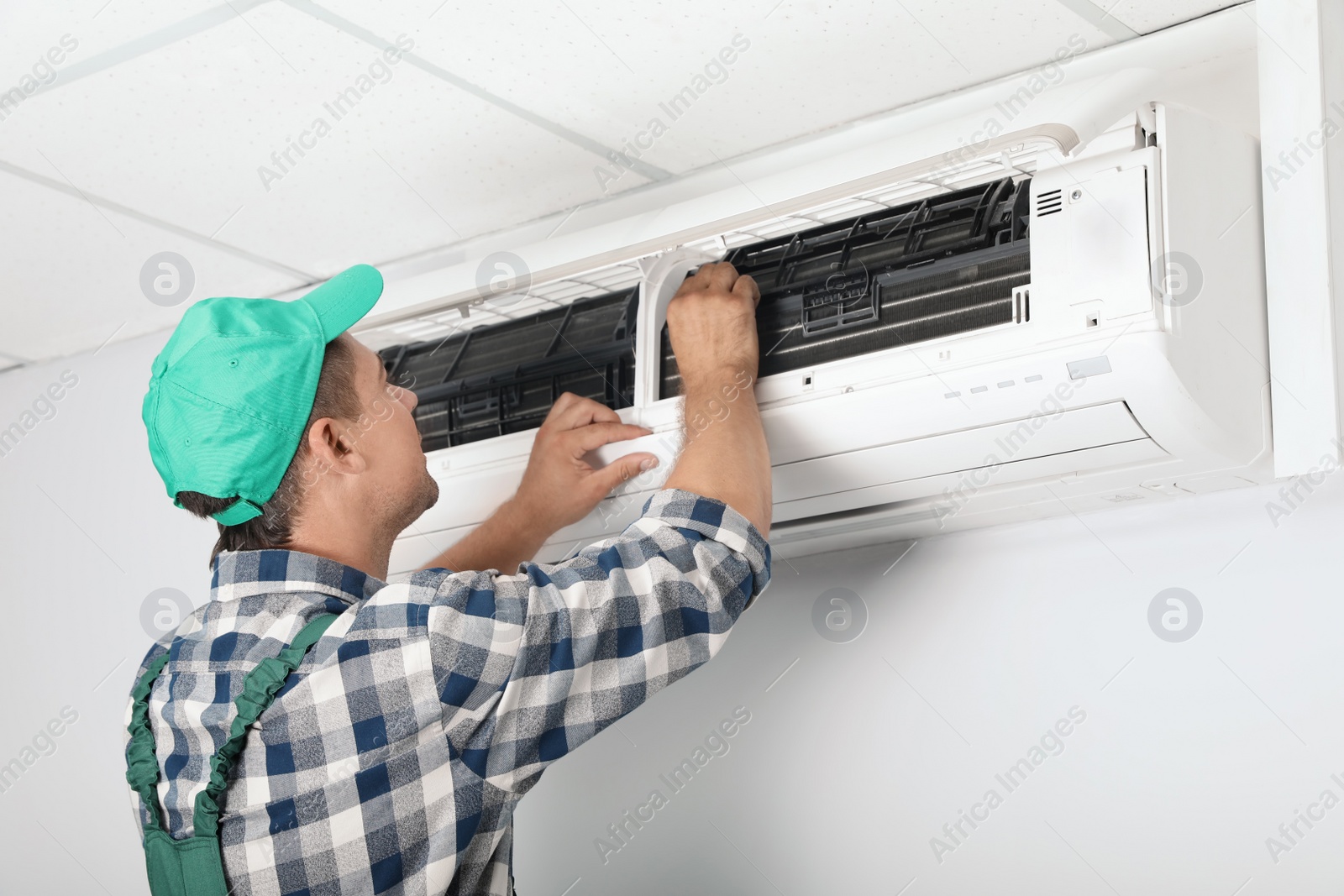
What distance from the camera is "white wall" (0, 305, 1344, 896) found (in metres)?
1.35

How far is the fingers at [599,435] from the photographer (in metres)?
1.47

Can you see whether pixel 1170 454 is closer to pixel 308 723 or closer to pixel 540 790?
pixel 308 723

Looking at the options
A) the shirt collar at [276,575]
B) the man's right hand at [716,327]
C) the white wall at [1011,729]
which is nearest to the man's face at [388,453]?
the shirt collar at [276,575]

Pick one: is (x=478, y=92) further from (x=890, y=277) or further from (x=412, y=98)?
(x=890, y=277)

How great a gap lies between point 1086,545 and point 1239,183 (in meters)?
0.50

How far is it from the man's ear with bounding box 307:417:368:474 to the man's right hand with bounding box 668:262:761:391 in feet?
1.32

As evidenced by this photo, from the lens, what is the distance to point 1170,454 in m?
1.25

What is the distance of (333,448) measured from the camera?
128 centimetres

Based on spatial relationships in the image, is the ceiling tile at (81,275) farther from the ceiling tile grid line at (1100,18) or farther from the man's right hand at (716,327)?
the ceiling tile grid line at (1100,18)

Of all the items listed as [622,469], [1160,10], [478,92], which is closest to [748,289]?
[622,469]

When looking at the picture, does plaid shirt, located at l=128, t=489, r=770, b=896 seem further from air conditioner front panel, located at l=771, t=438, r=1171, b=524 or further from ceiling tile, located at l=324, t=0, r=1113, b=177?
ceiling tile, located at l=324, t=0, r=1113, b=177

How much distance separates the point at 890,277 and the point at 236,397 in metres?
0.75

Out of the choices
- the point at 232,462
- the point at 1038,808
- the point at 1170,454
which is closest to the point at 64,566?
the point at 232,462

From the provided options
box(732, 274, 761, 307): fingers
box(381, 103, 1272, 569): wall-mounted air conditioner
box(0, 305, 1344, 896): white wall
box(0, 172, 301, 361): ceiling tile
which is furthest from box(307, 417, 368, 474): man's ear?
box(0, 172, 301, 361): ceiling tile
